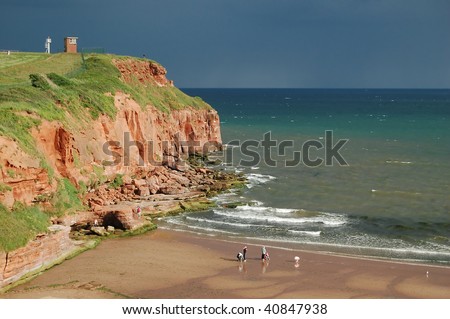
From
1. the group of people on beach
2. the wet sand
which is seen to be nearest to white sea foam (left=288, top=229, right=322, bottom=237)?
the wet sand

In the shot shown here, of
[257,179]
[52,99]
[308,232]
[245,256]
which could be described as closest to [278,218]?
[308,232]

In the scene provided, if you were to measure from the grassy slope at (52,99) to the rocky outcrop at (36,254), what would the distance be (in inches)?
21.2

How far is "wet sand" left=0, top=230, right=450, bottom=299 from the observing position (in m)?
29.2

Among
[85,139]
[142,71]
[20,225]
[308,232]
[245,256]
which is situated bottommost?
[245,256]

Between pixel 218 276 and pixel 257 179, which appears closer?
pixel 218 276

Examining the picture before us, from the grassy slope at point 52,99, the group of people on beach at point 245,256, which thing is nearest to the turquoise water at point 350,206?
the group of people on beach at point 245,256

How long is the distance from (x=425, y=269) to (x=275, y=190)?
909 inches

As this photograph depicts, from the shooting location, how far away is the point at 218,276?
106 feet

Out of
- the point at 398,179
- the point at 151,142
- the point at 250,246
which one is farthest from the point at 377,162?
the point at 250,246

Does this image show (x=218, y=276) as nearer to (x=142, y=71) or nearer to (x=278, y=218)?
(x=278, y=218)

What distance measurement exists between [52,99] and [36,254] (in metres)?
18.8

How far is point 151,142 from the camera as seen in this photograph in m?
58.4

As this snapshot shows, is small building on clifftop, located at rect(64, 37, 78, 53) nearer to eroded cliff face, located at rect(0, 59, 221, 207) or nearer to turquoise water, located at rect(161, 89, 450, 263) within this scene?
eroded cliff face, located at rect(0, 59, 221, 207)

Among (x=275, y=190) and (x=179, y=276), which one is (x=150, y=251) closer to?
(x=179, y=276)
